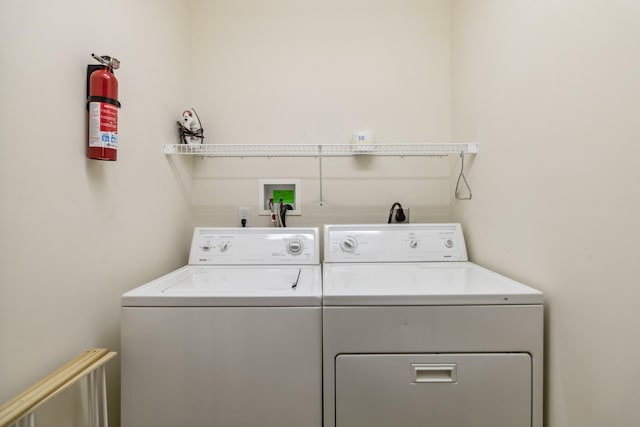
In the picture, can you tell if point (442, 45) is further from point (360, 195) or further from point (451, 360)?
point (451, 360)

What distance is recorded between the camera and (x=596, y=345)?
80cm

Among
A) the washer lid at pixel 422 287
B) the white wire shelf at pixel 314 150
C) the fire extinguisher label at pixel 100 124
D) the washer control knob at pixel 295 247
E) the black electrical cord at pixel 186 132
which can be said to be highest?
the black electrical cord at pixel 186 132

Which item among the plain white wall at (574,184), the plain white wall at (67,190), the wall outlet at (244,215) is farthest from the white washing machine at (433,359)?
the wall outlet at (244,215)

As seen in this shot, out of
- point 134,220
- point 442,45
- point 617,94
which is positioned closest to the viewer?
point 617,94

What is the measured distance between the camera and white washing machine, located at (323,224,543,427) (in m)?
0.93

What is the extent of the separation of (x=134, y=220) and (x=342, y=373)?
106 centimetres

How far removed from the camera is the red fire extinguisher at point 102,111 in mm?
930

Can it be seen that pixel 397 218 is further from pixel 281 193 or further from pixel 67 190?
pixel 67 190

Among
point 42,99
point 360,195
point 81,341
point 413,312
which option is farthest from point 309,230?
point 42,99

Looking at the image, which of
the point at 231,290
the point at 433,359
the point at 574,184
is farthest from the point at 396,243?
the point at 231,290

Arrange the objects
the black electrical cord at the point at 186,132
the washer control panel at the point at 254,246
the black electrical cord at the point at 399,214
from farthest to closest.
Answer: the black electrical cord at the point at 399,214, the black electrical cord at the point at 186,132, the washer control panel at the point at 254,246

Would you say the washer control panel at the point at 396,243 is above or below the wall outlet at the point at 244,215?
below

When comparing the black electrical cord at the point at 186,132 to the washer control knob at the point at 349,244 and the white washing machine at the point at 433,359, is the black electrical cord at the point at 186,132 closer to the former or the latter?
the washer control knob at the point at 349,244

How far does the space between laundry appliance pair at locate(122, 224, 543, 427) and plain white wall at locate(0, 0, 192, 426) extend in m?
0.19
